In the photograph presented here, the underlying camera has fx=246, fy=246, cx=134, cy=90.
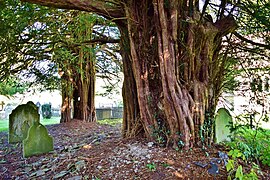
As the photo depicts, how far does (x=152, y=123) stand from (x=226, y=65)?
75.8 inches

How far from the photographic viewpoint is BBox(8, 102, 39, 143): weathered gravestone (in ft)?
20.7

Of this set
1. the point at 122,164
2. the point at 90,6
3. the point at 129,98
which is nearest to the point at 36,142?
the point at 129,98

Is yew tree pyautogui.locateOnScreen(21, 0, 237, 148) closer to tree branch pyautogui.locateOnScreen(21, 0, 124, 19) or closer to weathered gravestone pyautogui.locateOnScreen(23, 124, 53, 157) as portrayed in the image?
tree branch pyautogui.locateOnScreen(21, 0, 124, 19)

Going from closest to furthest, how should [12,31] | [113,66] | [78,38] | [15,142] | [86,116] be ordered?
[12,31]
[15,142]
[78,38]
[86,116]
[113,66]

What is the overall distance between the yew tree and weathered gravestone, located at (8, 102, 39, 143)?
11.2 ft

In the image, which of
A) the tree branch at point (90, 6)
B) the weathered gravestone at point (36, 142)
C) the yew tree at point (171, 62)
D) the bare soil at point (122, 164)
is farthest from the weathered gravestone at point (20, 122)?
the tree branch at point (90, 6)

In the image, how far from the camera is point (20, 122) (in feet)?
21.0

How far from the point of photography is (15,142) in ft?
20.4

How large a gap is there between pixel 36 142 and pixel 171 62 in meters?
2.91

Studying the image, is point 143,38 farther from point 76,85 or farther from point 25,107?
point 76,85

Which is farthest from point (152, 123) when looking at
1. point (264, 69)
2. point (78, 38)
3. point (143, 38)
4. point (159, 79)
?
point (78, 38)

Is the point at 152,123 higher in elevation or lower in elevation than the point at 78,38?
lower

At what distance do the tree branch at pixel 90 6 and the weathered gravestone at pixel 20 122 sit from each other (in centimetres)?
377

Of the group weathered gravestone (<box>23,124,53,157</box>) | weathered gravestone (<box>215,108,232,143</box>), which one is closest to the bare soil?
weathered gravestone (<box>23,124,53,157</box>)
